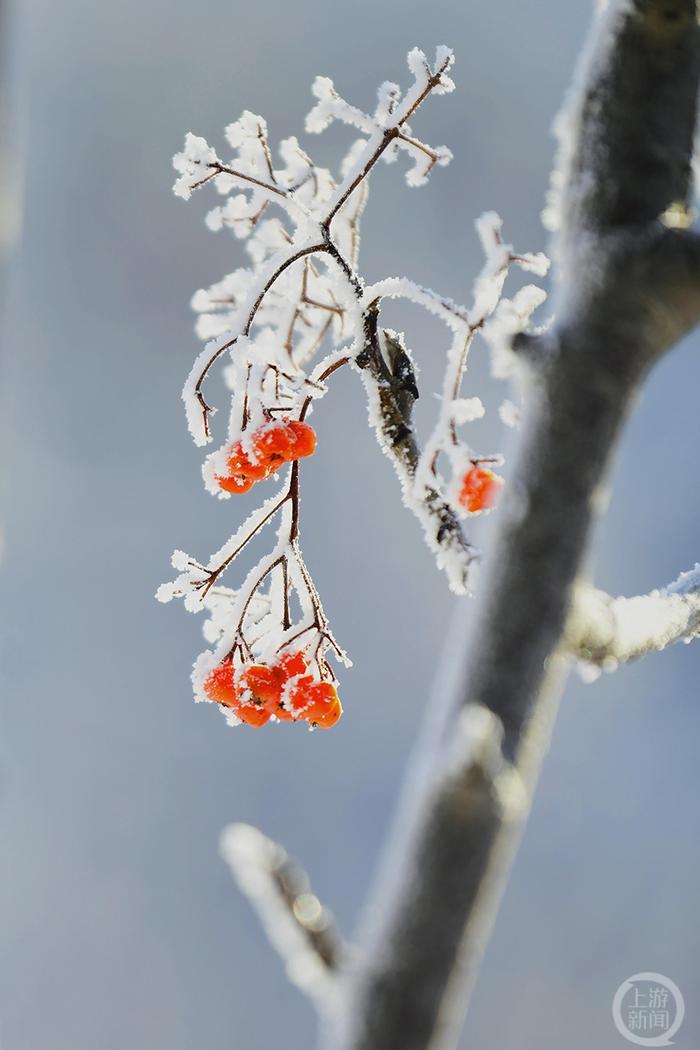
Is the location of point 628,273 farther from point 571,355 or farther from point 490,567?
point 490,567

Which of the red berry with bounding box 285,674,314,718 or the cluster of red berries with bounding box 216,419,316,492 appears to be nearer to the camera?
the cluster of red berries with bounding box 216,419,316,492

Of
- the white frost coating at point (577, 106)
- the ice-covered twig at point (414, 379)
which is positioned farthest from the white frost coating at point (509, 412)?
the white frost coating at point (577, 106)

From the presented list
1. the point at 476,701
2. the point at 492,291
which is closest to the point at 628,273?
the point at 476,701

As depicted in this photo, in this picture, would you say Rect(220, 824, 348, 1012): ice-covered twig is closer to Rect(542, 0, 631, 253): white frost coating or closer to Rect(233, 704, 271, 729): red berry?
Rect(542, 0, 631, 253): white frost coating

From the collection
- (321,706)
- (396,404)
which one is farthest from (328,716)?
(396,404)

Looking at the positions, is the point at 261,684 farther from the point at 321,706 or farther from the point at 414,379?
the point at 414,379

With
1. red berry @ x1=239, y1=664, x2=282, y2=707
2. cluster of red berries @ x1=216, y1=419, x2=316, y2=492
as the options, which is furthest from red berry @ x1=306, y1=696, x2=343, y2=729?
cluster of red berries @ x1=216, y1=419, x2=316, y2=492
